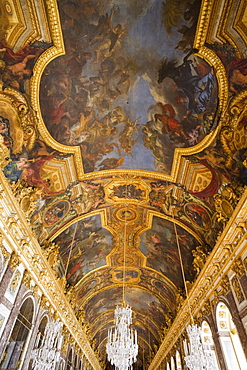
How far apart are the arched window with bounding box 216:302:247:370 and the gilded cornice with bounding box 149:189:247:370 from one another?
2.97 ft

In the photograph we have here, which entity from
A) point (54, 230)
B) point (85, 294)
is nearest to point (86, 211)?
point (54, 230)

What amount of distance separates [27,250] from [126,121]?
6205mm

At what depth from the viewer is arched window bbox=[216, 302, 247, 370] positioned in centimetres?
923

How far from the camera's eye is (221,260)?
9555mm

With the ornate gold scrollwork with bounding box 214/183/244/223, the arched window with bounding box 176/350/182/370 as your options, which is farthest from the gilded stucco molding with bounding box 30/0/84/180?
the arched window with bounding box 176/350/182/370

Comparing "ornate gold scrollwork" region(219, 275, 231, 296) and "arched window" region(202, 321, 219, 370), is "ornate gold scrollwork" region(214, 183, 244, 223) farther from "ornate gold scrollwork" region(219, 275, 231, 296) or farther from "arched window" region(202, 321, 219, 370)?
"arched window" region(202, 321, 219, 370)

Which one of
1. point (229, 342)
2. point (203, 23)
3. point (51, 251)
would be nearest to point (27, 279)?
point (51, 251)

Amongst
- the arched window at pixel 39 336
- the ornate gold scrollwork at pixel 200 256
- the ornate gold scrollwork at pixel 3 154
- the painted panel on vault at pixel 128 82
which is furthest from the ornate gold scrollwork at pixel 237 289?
the ornate gold scrollwork at pixel 3 154

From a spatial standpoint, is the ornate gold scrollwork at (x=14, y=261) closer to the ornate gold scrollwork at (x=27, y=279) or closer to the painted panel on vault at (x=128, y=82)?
the ornate gold scrollwork at (x=27, y=279)

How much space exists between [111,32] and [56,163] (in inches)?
195

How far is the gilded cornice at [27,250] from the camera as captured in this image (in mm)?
7738

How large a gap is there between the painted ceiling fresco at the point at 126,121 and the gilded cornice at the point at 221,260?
1.60 feet

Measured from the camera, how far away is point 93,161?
10.4m

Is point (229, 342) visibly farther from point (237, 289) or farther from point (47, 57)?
point (47, 57)
